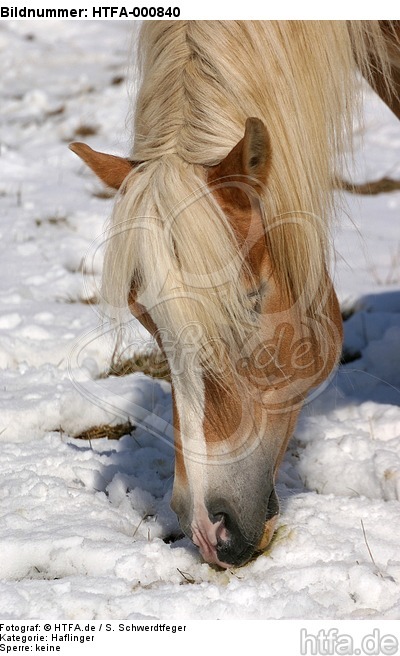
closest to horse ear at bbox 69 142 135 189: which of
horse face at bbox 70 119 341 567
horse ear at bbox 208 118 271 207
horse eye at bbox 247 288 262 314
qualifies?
horse face at bbox 70 119 341 567

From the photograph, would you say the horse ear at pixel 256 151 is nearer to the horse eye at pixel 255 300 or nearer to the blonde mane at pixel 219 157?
the blonde mane at pixel 219 157

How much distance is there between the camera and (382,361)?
3342 millimetres

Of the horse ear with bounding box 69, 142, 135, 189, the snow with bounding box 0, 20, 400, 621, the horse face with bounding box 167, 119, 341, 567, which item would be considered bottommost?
the snow with bounding box 0, 20, 400, 621

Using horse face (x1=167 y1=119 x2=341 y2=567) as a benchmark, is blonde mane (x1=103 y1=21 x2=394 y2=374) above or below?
above

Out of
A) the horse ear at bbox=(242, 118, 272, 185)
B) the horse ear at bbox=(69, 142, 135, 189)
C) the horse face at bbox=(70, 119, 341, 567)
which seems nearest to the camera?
the horse ear at bbox=(242, 118, 272, 185)

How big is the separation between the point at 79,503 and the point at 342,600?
766mm

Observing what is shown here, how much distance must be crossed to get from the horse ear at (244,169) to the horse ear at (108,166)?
0.23m

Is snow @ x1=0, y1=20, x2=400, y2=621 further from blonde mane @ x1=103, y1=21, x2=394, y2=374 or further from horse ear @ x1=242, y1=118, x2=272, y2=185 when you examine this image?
horse ear @ x1=242, y1=118, x2=272, y2=185

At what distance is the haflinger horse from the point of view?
183 centimetres

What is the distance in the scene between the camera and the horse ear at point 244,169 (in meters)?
1.79

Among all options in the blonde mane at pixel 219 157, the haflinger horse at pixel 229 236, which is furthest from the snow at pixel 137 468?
the blonde mane at pixel 219 157

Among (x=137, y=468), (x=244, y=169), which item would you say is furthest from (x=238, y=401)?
(x=137, y=468)

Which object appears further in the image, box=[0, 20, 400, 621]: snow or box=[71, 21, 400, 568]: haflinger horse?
box=[0, 20, 400, 621]: snow

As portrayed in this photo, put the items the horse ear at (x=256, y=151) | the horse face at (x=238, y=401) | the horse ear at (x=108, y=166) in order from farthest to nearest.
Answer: the horse ear at (x=108, y=166)
the horse face at (x=238, y=401)
the horse ear at (x=256, y=151)
